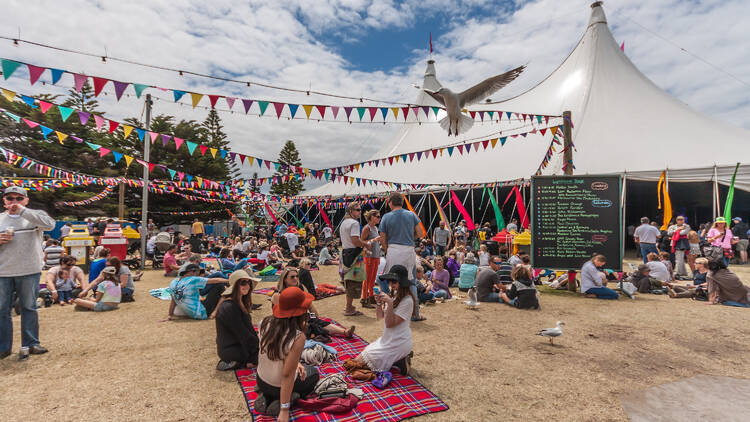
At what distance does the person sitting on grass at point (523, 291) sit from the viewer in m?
5.29

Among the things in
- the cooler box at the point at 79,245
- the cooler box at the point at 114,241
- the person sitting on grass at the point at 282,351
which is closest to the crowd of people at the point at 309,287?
the person sitting on grass at the point at 282,351

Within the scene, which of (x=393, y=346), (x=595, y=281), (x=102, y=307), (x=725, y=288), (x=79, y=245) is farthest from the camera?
(x=79, y=245)

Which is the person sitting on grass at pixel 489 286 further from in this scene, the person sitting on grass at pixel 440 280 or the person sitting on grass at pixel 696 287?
the person sitting on grass at pixel 696 287

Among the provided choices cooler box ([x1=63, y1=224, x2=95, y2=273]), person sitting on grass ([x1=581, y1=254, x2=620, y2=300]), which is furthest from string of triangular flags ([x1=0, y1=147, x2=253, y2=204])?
person sitting on grass ([x1=581, y1=254, x2=620, y2=300])

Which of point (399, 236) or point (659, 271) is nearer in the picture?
point (399, 236)

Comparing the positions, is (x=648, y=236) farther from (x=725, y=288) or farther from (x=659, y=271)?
(x=725, y=288)

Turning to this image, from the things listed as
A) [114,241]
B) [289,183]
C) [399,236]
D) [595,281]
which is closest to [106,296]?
[399,236]

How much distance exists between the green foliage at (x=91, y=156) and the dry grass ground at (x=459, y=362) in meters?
15.0

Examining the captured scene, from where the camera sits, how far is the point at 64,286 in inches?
221

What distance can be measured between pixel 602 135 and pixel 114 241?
1556 centimetres

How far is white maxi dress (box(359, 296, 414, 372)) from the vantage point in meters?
2.83

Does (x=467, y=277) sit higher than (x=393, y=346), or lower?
lower

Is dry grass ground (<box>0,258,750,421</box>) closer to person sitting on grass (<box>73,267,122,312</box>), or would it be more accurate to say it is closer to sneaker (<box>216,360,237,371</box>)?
sneaker (<box>216,360,237,371</box>)

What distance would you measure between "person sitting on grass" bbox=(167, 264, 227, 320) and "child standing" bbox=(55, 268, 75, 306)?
2193mm
